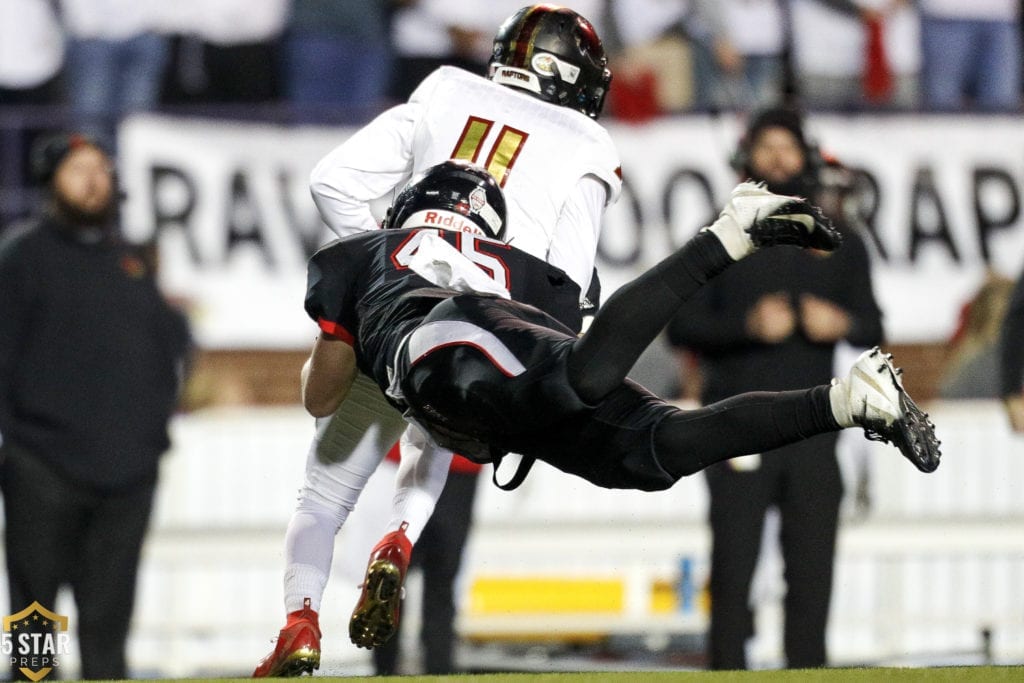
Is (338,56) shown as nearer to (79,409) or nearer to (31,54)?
(31,54)

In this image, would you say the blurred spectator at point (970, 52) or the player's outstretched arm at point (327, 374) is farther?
the blurred spectator at point (970, 52)

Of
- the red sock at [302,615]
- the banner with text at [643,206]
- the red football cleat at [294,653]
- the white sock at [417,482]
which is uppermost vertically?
the banner with text at [643,206]

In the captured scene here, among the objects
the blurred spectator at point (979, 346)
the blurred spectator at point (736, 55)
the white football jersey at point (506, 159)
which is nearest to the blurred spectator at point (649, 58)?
the blurred spectator at point (736, 55)

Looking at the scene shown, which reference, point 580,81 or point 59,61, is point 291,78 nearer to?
point 59,61

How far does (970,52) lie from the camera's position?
332 inches

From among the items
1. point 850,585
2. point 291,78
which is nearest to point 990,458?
point 850,585

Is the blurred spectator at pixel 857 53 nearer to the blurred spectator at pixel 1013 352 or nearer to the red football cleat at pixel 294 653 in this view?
the blurred spectator at pixel 1013 352

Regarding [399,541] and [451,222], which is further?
[399,541]

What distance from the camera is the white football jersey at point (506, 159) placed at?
4.02 meters

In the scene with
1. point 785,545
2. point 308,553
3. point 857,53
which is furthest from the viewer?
point 857,53

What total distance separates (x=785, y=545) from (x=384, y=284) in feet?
6.32

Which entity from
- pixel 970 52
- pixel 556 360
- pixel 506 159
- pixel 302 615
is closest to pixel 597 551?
pixel 302 615

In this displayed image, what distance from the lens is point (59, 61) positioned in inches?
311

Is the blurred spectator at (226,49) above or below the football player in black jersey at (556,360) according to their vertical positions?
above
